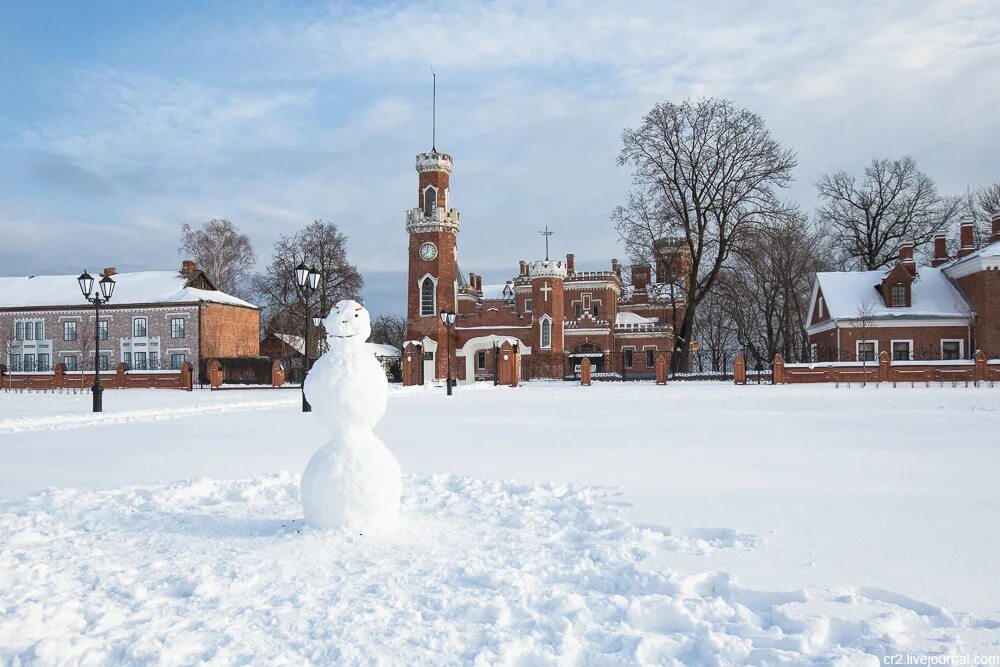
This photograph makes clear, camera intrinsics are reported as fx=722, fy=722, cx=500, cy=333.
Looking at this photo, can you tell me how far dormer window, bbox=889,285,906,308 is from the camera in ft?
117

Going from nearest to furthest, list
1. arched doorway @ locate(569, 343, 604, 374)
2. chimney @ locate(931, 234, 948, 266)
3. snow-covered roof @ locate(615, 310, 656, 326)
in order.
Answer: chimney @ locate(931, 234, 948, 266) → arched doorway @ locate(569, 343, 604, 374) → snow-covered roof @ locate(615, 310, 656, 326)

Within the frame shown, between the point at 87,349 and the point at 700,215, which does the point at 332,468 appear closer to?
the point at 700,215

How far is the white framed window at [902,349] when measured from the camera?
3572cm

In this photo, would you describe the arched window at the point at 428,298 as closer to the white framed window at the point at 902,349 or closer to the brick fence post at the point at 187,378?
the brick fence post at the point at 187,378

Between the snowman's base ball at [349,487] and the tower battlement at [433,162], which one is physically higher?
the tower battlement at [433,162]

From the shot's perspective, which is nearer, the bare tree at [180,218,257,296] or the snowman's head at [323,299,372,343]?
the snowman's head at [323,299,372,343]

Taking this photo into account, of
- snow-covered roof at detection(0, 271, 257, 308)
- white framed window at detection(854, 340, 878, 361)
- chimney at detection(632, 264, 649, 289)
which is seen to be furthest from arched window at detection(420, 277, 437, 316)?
white framed window at detection(854, 340, 878, 361)

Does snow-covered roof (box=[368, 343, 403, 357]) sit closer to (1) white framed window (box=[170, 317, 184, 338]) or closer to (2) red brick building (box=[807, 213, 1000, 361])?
(1) white framed window (box=[170, 317, 184, 338])

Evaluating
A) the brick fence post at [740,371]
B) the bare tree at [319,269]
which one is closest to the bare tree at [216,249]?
the bare tree at [319,269]

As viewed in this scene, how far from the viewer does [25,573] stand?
439 centimetres

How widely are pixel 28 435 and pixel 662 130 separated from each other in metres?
31.2

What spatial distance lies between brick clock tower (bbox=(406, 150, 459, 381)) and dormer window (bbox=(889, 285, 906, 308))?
26026 millimetres

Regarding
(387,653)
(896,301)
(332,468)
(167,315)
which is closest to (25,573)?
(332,468)

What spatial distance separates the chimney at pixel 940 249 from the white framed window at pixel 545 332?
75.3ft
